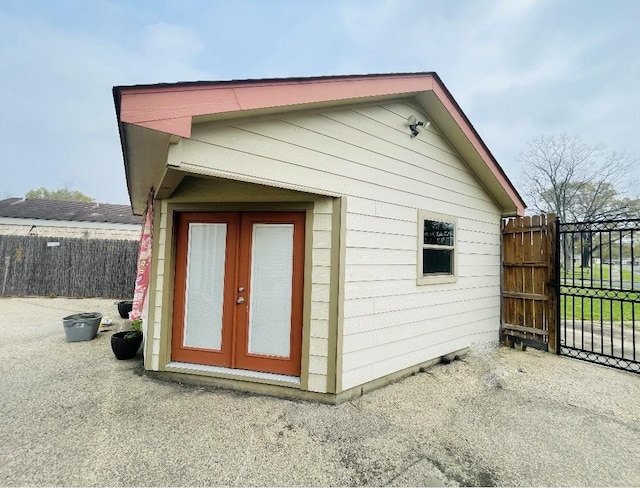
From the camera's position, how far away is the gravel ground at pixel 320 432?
2.14m

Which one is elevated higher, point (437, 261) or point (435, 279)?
point (437, 261)

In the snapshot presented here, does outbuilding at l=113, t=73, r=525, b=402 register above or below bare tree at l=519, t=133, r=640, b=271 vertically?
below

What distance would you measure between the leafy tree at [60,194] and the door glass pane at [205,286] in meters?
35.9

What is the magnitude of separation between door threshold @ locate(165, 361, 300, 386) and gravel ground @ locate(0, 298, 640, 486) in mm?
198

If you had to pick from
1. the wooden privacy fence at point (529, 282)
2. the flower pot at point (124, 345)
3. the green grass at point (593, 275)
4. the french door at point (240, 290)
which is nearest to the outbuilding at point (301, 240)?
the french door at point (240, 290)

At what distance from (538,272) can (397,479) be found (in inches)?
188

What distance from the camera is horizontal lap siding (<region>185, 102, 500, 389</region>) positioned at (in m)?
2.82

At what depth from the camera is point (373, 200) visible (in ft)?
12.1

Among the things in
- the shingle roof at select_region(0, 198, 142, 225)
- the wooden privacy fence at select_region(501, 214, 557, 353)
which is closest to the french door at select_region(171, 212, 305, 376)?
the wooden privacy fence at select_region(501, 214, 557, 353)

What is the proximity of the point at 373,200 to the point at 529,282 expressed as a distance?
3826 mm

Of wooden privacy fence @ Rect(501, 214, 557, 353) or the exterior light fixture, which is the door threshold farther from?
wooden privacy fence @ Rect(501, 214, 557, 353)

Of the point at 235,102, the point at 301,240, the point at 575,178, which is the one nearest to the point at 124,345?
the point at 301,240

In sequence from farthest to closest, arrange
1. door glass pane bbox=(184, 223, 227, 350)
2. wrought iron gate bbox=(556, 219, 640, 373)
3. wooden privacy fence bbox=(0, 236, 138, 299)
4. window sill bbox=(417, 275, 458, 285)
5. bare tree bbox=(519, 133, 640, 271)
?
bare tree bbox=(519, 133, 640, 271) < wooden privacy fence bbox=(0, 236, 138, 299) < window sill bbox=(417, 275, 458, 285) < wrought iron gate bbox=(556, 219, 640, 373) < door glass pane bbox=(184, 223, 227, 350)

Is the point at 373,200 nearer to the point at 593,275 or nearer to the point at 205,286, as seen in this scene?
the point at 205,286
